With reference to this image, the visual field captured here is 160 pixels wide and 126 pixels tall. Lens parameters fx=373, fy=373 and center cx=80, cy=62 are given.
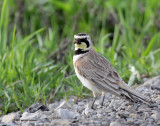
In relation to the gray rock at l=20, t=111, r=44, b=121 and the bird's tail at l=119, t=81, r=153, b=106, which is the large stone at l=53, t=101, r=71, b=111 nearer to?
the gray rock at l=20, t=111, r=44, b=121

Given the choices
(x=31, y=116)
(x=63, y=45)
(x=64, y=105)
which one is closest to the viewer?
(x=31, y=116)

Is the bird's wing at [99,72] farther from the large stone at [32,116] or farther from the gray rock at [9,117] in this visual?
the gray rock at [9,117]

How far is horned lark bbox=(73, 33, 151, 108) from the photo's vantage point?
4781 millimetres

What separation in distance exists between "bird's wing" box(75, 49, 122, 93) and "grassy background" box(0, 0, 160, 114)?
0.60 m

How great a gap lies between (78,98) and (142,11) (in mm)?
3829

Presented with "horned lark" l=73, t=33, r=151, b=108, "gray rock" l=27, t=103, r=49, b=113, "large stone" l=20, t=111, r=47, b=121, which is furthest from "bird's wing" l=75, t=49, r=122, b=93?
"large stone" l=20, t=111, r=47, b=121

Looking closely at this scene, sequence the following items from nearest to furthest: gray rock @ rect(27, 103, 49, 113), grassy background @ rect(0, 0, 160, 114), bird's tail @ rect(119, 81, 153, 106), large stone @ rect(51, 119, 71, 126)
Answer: large stone @ rect(51, 119, 71, 126) → bird's tail @ rect(119, 81, 153, 106) → gray rock @ rect(27, 103, 49, 113) → grassy background @ rect(0, 0, 160, 114)

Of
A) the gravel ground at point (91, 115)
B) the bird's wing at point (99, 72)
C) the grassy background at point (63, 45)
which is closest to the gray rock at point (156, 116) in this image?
the gravel ground at point (91, 115)

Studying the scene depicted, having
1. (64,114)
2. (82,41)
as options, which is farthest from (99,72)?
(64,114)

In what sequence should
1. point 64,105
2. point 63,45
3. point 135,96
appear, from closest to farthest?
point 135,96
point 64,105
point 63,45

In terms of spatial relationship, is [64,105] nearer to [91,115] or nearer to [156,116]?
[91,115]

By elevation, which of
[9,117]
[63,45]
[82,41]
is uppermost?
[82,41]

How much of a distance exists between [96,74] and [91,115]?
60 cm

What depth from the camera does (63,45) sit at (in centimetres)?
755
